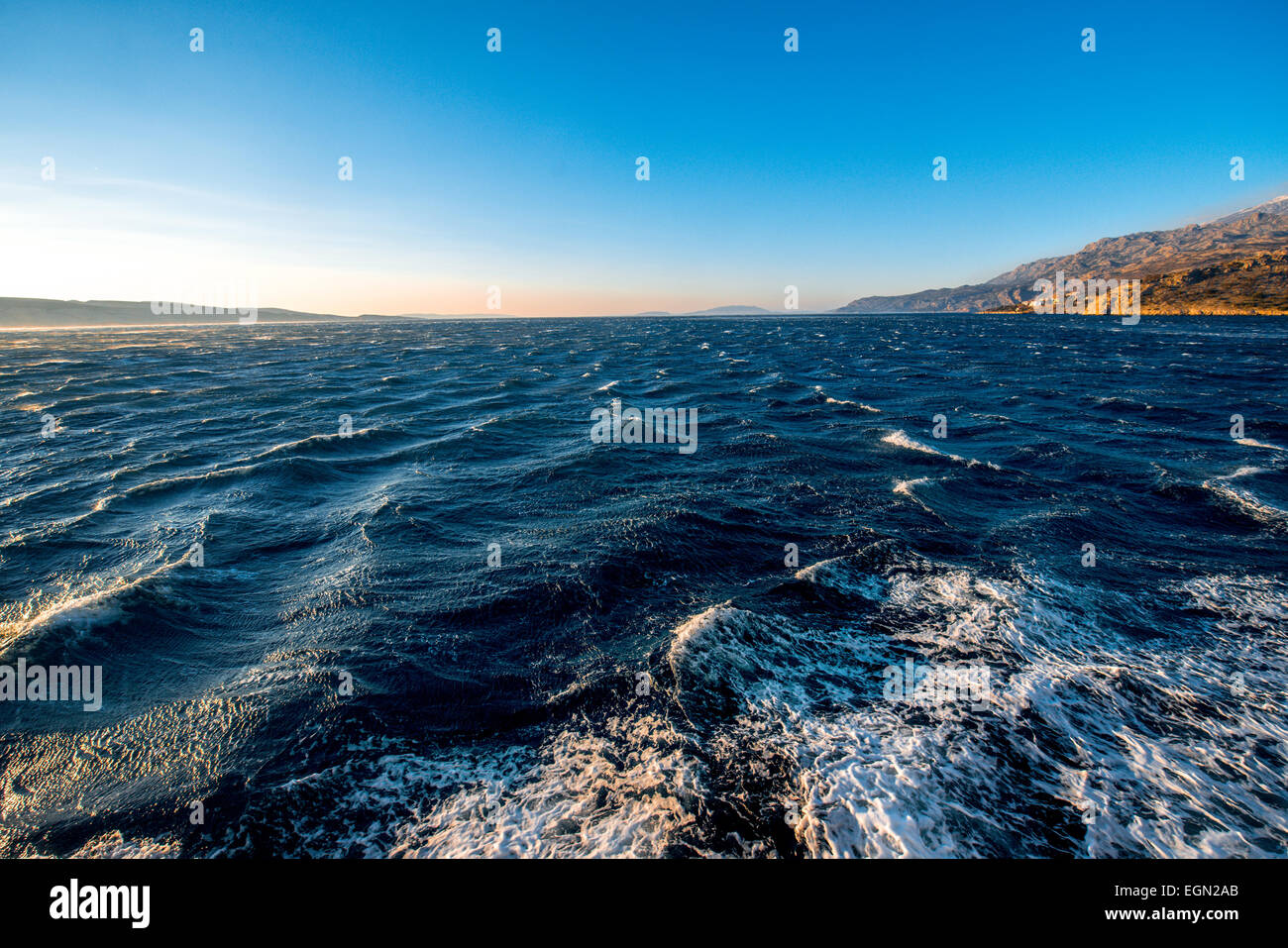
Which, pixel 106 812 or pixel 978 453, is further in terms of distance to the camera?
pixel 978 453

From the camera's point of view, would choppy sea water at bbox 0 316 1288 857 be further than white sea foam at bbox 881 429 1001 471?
No

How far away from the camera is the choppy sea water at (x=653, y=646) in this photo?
6.15 m

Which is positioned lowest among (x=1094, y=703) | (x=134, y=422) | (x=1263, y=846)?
(x=1263, y=846)

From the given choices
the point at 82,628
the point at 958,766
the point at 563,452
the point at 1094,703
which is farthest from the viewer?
the point at 563,452

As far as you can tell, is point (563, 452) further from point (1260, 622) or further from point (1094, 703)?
point (1260, 622)

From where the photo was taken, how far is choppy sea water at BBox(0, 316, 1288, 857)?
6.15m

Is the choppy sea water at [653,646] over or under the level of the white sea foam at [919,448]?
under

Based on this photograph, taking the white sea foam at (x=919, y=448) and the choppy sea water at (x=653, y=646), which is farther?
the white sea foam at (x=919, y=448)

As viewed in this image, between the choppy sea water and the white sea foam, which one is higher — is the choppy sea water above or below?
below

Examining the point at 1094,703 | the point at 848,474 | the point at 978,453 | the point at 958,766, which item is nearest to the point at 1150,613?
the point at 1094,703

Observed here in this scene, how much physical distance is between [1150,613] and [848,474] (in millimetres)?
9455
